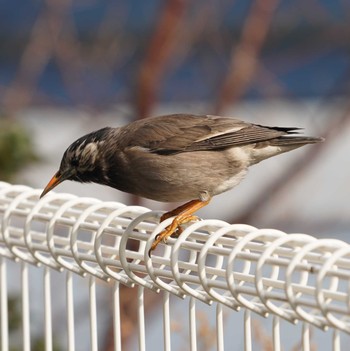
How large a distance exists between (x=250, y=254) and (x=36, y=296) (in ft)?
14.6

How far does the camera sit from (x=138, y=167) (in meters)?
3.93

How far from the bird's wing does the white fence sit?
610 mm

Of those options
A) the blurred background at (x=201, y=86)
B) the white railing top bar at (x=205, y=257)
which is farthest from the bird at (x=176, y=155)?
the blurred background at (x=201, y=86)

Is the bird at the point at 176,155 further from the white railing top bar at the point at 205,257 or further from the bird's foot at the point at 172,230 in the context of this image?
the white railing top bar at the point at 205,257

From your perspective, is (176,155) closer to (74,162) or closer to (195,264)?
(74,162)

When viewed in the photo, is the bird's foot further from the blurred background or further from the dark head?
the blurred background

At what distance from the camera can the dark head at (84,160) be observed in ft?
13.2

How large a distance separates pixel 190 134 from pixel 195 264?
1.46 meters

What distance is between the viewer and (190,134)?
4090 mm

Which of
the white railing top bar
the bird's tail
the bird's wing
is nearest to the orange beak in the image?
the white railing top bar

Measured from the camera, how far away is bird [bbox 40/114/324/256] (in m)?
3.89

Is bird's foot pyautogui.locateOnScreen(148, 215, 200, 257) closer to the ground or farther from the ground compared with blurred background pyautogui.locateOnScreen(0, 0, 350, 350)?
closer to the ground

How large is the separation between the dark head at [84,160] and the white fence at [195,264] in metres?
0.46

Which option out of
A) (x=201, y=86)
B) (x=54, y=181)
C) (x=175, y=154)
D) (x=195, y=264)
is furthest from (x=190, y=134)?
(x=201, y=86)
